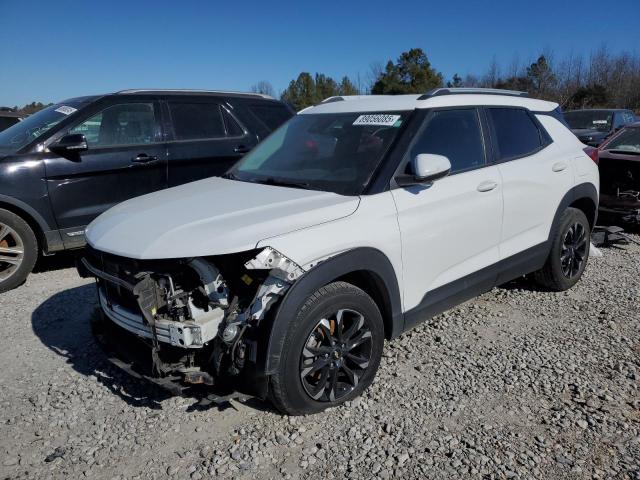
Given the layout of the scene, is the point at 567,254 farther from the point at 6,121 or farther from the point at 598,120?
the point at 6,121

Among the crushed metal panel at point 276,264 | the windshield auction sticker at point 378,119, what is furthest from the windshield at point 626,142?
the crushed metal panel at point 276,264

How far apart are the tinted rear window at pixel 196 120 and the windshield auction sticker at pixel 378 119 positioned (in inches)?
121

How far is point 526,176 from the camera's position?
13.4 feet

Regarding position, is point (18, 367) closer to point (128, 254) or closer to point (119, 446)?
point (119, 446)

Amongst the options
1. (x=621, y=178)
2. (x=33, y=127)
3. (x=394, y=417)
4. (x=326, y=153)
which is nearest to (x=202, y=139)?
(x=33, y=127)

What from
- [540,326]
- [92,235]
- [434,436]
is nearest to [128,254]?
[92,235]

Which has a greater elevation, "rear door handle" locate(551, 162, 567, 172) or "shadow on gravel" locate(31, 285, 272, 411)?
"rear door handle" locate(551, 162, 567, 172)

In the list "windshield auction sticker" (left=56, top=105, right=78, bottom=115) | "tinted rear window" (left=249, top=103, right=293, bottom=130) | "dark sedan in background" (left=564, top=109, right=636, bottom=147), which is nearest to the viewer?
"windshield auction sticker" (left=56, top=105, right=78, bottom=115)

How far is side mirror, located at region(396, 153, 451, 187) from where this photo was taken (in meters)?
3.11

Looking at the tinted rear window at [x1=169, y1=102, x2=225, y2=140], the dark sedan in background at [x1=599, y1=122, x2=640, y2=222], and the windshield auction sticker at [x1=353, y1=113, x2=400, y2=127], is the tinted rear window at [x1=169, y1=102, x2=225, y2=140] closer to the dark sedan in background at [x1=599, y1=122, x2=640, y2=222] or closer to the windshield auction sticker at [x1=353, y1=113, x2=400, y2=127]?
the windshield auction sticker at [x1=353, y1=113, x2=400, y2=127]

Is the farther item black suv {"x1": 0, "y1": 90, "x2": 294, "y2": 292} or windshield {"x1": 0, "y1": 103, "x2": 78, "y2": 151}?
windshield {"x1": 0, "y1": 103, "x2": 78, "y2": 151}

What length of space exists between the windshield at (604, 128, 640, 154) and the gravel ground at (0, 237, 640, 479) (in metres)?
4.11

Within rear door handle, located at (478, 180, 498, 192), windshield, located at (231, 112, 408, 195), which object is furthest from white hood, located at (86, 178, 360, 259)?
rear door handle, located at (478, 180, 498, 192)

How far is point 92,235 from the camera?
312 cm
